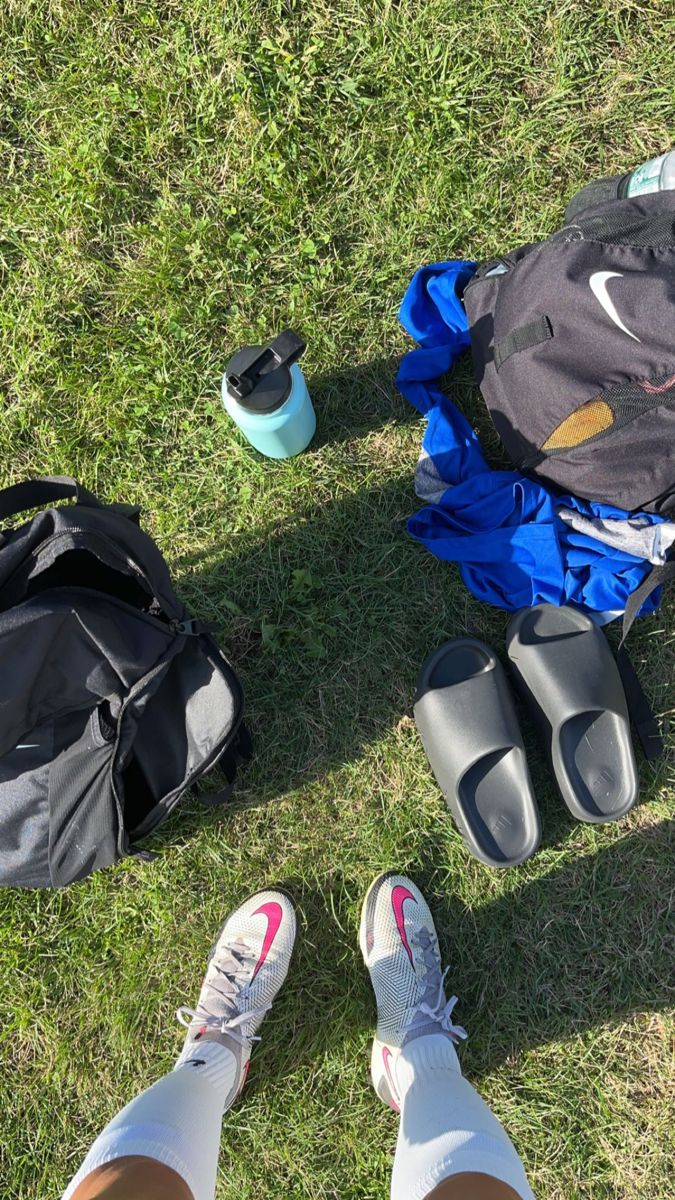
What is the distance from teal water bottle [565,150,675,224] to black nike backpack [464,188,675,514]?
0.13 meters

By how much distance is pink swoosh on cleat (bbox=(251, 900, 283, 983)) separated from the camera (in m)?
2.20

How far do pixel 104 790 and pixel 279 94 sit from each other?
2147 millimetres

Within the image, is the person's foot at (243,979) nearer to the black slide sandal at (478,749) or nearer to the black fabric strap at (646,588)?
the black slide sandal at (478,749)

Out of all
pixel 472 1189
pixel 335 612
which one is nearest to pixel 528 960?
pixel 472 1189

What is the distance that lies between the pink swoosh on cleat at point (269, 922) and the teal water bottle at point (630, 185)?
7.12 feet

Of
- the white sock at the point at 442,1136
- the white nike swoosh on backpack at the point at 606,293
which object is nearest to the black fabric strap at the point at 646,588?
the white nike swoosh on backpack at the point at 606,293

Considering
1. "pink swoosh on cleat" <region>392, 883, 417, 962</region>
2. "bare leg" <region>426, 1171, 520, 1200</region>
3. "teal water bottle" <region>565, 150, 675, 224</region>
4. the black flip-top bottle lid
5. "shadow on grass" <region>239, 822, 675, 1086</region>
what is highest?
the black flip-top bottle lid

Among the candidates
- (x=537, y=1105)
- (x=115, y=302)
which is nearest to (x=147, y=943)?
(x=537, y=1105)

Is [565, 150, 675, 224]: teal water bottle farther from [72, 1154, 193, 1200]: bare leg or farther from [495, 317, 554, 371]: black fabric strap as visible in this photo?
[72, 1154, 193, 1200]: bare leg

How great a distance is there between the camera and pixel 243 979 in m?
2.20

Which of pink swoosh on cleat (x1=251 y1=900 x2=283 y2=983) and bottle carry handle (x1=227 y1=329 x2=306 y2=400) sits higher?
bottle carry handle (x1=227 y1=329 x2=306 y2=400)

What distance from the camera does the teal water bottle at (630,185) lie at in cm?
212

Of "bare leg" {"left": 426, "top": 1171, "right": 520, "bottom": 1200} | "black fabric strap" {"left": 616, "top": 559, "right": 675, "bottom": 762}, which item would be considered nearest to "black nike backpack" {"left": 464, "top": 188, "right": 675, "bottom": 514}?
"black fabric strap" {"left": 616, "top": 559, "right": 675, "bottom": 762}

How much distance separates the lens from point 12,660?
1.76 meters
